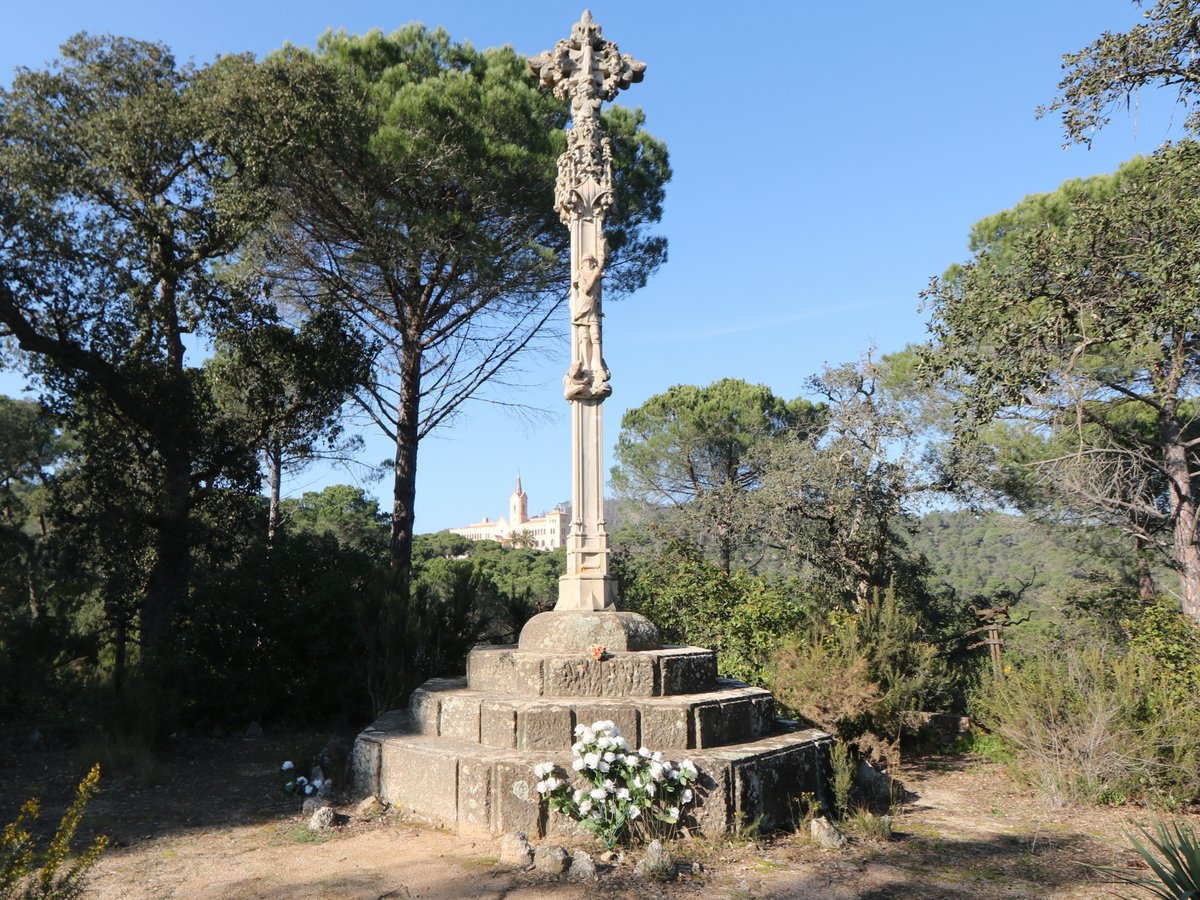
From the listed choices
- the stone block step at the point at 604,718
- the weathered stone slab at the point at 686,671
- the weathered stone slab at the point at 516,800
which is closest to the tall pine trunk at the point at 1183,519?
the weathered stone slab at the point at 686,671

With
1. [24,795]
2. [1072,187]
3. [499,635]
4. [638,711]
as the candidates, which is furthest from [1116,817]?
[1072,187]

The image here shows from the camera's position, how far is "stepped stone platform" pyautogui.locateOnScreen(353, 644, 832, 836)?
4.68m

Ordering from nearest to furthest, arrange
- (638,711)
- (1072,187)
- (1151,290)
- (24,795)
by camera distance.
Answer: (638,711) < (24,795) < (1151,290) < (1072,187)

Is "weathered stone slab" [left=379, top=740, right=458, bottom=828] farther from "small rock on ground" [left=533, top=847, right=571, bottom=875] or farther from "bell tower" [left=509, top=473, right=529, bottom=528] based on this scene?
"bell tower" [left=509, top=473, right=529, bottom=528]

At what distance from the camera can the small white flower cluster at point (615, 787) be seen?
438 cm

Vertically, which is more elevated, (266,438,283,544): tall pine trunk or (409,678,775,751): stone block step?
(266,438,283,544): tall pine trunk

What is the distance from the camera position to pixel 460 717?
217 inches

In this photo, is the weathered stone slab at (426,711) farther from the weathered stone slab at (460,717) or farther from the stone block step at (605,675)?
the stone block step at (605,675)

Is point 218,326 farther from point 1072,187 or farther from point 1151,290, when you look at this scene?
point 1072,187

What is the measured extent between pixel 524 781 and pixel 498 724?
0.63 m

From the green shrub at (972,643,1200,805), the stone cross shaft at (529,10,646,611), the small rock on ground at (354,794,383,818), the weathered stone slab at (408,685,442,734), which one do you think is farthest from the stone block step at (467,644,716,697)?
the green shrub at (972,643,1200,805)

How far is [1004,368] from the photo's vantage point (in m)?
9.05

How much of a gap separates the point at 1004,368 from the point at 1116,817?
16.8 feet

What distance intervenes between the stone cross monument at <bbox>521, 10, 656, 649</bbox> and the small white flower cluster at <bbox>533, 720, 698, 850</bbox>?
1.48 meters
